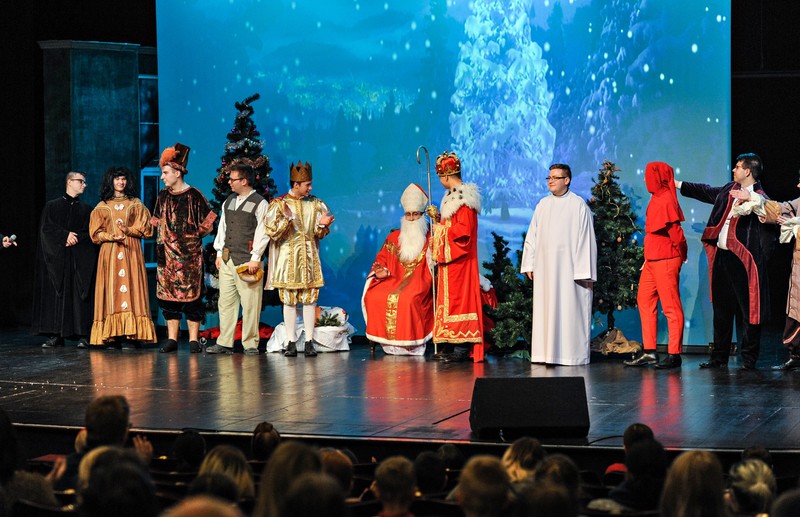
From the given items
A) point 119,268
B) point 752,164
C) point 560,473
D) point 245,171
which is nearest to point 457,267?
point 245,171

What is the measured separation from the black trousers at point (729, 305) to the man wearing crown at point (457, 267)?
1902 mm

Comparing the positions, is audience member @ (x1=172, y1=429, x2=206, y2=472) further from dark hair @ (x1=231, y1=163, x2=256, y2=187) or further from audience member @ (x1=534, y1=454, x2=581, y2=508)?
dark hair @ (x1=231, y1=163, x2=256, y2=187)

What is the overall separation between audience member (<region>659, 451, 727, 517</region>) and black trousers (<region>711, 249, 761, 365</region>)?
5.83 metres

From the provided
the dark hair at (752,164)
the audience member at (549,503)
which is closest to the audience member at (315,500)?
the audience member at (549,503)

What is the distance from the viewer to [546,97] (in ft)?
35.0

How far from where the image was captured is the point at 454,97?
11.0m

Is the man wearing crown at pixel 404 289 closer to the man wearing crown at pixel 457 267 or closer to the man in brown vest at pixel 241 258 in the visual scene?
the man wearing crown at pixel 457 267

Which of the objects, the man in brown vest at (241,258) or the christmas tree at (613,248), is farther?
the man in brown vest at (241,258)

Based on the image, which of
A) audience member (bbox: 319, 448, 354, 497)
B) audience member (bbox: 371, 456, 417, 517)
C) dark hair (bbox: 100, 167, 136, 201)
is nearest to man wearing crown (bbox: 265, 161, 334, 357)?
dark hair (bbox: 100, 167, 136, 201)

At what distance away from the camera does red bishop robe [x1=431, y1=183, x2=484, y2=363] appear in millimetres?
9570

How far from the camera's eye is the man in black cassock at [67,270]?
10.8 metres

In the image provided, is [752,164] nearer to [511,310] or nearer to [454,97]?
[511,310]

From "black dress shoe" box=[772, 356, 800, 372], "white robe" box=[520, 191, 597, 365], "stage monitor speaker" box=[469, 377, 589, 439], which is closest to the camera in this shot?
"stage monitor speaker" box=[469, 377, 589, 439]

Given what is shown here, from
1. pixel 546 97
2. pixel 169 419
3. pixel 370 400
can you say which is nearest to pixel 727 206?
pixel 546 97
